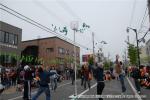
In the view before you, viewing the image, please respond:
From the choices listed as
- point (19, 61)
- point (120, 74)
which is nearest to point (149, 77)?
point (120, 74)

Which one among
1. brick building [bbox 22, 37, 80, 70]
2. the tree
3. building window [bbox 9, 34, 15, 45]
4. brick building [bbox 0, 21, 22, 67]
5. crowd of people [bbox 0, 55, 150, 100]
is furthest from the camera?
the tree

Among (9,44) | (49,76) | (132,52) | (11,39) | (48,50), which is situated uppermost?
(11,39)

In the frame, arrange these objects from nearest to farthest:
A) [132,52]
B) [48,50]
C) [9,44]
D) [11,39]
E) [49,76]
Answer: [49,76] < [9,44] < [11,39] < [48,50] < [132,52]

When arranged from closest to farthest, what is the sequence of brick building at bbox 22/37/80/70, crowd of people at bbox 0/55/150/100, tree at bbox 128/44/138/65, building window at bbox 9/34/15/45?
crowd of people at bbox 0/55/150/100 → building window at bbox 9/34/15/45 → brick building at bbox 22/37/80/70 → tree at bbox 128/44/138/65

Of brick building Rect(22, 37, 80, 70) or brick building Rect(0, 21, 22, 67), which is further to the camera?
brick building Rect(22, 37, 80, 70)

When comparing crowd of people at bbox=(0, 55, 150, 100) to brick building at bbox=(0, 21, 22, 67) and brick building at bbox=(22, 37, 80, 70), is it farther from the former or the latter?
brick building at bbox=(22, 37, 80, 70)

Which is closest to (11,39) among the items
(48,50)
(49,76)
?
(48,50)

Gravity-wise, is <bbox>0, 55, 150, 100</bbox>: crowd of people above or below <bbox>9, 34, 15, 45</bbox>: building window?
below

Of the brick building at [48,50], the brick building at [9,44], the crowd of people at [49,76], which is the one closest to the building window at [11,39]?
the brick building at [9,44]

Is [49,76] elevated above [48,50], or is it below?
below

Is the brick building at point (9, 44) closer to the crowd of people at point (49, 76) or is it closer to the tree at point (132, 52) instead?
the crowd of people at point (49, 76)

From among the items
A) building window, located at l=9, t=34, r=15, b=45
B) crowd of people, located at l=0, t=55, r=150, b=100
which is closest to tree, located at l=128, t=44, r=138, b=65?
building window, located at l=9, t=34, r=15, b=45

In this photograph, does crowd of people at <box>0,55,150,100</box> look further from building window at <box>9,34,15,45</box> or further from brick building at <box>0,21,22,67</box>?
building window at <box>9,34,15,45</box>

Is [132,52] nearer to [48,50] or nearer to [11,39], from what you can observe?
[48,50]
